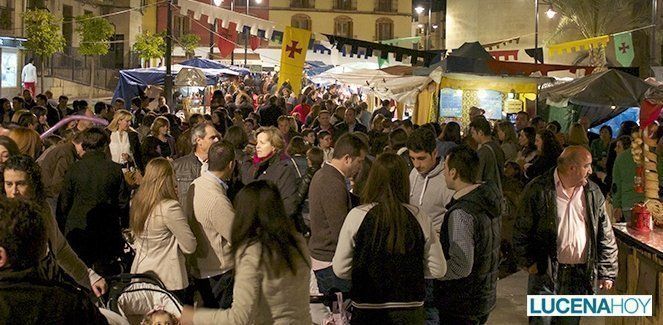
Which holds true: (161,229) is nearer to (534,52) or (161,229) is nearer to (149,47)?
(534,52)

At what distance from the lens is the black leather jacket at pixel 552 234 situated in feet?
20.7

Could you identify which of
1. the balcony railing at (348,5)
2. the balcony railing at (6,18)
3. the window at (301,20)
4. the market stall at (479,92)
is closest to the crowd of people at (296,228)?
the market stall at (479,92)

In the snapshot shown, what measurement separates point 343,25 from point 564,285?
80.6m

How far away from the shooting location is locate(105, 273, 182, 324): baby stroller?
5504 mm

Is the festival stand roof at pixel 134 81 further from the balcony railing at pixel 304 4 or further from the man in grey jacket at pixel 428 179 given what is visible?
the balcony railing at pixel 304 4

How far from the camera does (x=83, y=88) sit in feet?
145

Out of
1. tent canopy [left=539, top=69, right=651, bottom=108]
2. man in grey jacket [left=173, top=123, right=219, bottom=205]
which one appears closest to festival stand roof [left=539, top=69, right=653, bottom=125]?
tent canopy [left=539, top=69, right=651, bottom=108]

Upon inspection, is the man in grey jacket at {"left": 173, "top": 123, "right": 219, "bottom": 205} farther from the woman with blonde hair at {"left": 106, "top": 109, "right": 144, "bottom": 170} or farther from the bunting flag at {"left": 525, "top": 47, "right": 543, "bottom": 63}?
the bunting flag at {"left": 525, "top": 47, "right": 543, "bottom": 63}

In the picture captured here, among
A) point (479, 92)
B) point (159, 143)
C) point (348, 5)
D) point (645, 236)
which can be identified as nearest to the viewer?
point (645, 236)

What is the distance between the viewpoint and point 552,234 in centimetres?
630

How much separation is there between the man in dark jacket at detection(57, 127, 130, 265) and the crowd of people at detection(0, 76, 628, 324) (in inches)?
0.4

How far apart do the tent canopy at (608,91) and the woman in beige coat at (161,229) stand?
13.5 m

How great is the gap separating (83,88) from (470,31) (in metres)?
21.6

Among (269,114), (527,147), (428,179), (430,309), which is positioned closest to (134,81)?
(269,114)
